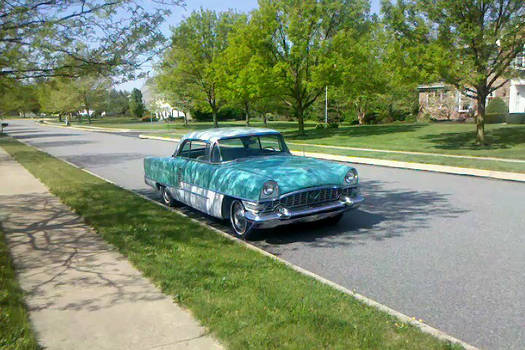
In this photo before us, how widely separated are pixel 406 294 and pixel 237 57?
2543 cm

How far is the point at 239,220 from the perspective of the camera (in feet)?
21.9

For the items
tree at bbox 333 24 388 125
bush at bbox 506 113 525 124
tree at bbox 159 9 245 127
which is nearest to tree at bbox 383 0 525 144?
tree at bbox 333 24 388 125

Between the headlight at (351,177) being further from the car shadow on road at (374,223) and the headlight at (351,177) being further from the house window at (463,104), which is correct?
the house window at (463,104)

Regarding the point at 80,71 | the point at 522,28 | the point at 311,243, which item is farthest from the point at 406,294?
the point at 522,28

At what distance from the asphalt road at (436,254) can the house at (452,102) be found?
26.0 meters

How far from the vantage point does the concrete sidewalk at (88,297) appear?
3656 millimetres

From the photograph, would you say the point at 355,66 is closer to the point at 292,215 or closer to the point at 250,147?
the point at 250,147

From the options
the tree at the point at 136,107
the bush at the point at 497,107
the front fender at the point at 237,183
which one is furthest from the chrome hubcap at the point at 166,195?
the tree at the point at 136,107

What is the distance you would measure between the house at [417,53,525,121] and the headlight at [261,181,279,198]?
30.8 meters

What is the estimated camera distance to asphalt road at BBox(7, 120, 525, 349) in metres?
4.11

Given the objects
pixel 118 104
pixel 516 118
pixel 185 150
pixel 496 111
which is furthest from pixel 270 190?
pixel 118 104

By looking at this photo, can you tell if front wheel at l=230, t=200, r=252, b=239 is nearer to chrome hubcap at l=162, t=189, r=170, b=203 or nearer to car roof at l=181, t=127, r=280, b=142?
car roof at l=181, t=127, r=280, b=142

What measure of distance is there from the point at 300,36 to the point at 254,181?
74.3 ft

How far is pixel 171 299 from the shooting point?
14.3 ft
